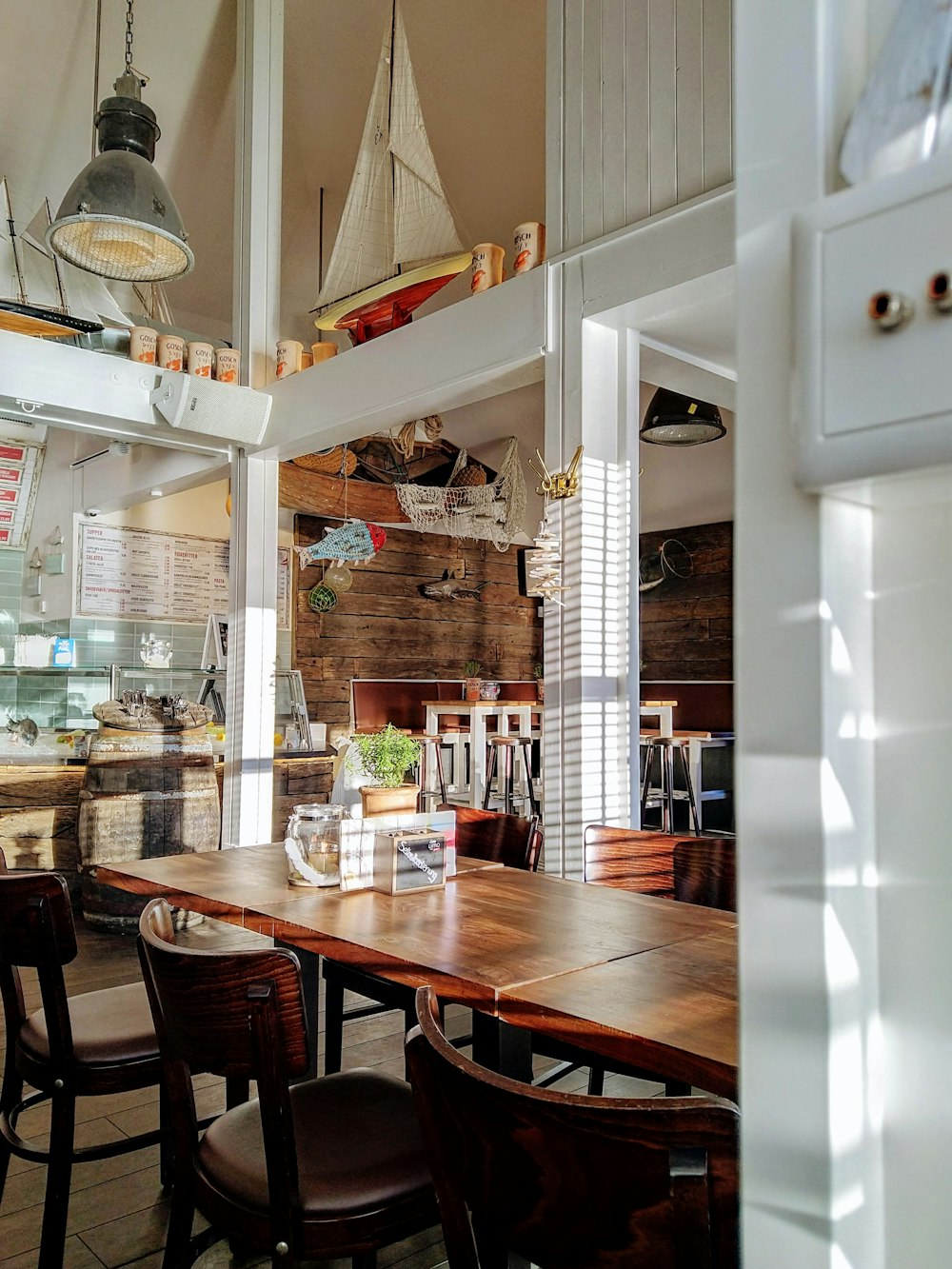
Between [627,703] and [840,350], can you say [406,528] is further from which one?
[840,350]

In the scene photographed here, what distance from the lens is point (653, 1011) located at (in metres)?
1.40

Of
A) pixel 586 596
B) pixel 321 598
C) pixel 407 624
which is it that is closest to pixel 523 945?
pixel 586 596

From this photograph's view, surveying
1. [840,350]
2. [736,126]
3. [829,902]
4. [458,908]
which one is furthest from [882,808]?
[458,908]

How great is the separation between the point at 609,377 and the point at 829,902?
2.95 meters

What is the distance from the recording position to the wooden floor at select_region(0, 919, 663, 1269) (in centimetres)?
212

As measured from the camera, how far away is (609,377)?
3.34 meters

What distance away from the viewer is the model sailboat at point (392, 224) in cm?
416

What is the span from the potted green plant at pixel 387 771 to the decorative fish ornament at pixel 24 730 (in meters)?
2.33

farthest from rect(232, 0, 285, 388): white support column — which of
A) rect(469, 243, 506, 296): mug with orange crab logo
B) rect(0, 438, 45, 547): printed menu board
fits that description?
rect(469, 243, 506, 296): mug with orange crab logo

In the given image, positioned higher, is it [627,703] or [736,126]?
[736,126]

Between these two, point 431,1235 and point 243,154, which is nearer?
point 431,1235

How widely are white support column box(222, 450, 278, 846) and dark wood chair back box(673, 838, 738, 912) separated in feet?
9.31

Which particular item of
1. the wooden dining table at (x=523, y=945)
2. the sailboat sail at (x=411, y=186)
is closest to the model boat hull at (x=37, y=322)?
the sailboat sail at (x=411, y=186)

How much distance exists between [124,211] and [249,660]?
2129 millimetres
